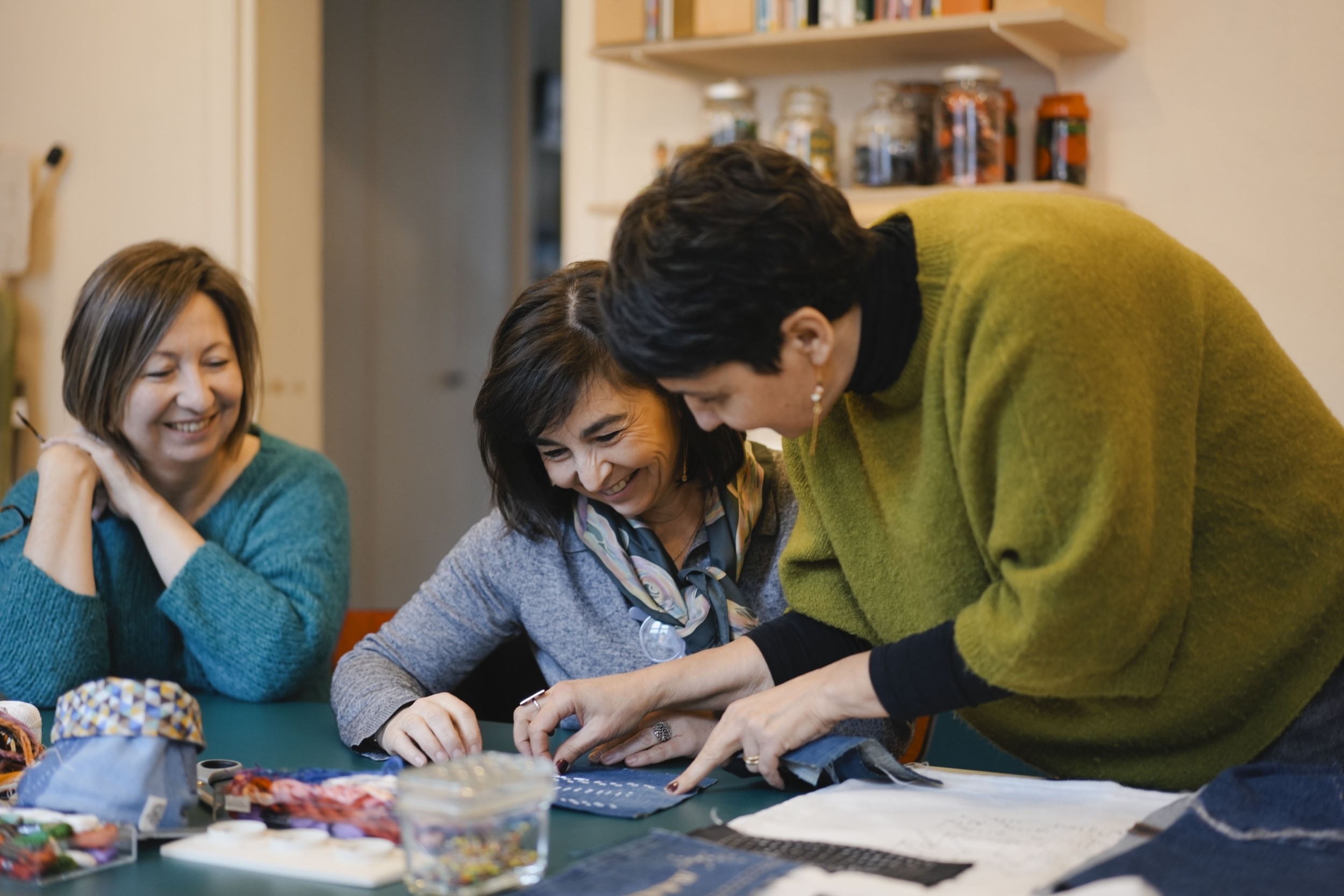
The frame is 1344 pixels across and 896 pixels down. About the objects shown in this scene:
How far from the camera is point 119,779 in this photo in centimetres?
114

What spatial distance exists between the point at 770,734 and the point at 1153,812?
1.15 ft

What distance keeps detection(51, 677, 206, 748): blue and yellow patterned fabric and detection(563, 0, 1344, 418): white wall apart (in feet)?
6.82

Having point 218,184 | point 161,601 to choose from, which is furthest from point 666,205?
point 218,184

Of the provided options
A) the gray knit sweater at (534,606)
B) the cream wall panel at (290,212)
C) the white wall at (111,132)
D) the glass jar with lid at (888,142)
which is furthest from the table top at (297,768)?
the white wall at (111,132)

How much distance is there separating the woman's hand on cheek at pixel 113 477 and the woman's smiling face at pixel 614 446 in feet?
2.55

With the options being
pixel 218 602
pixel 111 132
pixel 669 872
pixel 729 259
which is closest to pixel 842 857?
pixel 669 872

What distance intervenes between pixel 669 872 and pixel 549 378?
0.69 meters

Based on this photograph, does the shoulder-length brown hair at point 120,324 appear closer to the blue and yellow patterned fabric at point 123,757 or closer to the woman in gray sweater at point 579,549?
the woman in gray sweater at point 579,549

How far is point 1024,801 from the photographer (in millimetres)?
1239

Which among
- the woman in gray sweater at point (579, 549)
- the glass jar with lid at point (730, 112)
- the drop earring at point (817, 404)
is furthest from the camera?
the glass jar with lid at point (730, 112)

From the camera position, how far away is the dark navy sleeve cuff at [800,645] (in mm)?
1447

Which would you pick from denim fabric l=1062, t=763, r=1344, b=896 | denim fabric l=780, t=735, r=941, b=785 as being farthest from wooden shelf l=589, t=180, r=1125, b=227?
denim fabric l=1062, t=763, r=1344, b=896

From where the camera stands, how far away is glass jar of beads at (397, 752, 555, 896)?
0.96 metres

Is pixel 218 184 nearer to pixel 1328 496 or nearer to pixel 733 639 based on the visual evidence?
pixel 733 639
